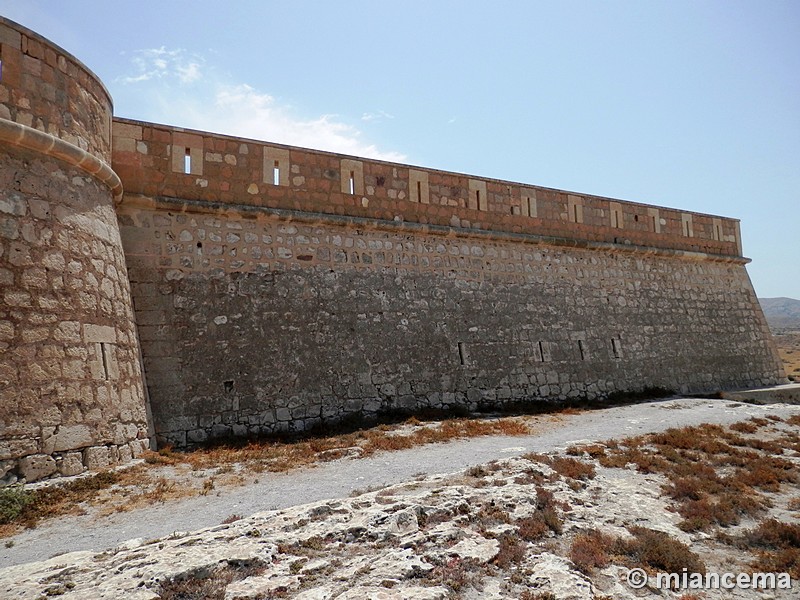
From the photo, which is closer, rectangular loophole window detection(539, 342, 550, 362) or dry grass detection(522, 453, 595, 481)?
dry grass detection(522, 453, 595, 481)

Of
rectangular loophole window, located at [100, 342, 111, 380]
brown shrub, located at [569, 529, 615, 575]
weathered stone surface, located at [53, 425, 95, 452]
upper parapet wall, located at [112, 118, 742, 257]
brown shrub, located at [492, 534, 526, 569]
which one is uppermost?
upper parapet wall, located at [112, 118, 742, 257]

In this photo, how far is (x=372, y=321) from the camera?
1062cm

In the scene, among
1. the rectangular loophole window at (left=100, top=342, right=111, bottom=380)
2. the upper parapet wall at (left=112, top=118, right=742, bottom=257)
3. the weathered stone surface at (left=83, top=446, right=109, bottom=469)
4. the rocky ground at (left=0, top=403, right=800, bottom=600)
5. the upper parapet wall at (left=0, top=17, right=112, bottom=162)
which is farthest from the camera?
the upper parapet wall at (left=112, top=118, right=742, bottom=257)

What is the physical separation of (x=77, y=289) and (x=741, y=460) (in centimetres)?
883

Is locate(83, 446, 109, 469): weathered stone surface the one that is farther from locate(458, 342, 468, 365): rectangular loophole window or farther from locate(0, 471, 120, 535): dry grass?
locate(458, 342, 468, 365): rectangular loophole window

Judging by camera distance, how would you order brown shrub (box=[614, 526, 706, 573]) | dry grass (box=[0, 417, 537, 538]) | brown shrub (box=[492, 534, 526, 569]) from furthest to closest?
dry grass (box=[0, 417, 537, 538])
brown shrub (box=[614, 526, 706, 573])
brown shrub (box=[492, 534, 526, 569])

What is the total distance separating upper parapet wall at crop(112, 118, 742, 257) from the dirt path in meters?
5.25

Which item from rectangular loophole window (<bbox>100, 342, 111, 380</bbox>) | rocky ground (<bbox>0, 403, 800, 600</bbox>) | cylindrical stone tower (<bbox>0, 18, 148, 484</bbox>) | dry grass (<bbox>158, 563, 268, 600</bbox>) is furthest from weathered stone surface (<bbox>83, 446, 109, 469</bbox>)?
dry grass (<bbox>158, 563, 268, 600</bbox>)

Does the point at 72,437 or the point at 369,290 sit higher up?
the point at 369,290

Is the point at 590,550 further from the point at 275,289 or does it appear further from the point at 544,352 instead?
the point at 544,352

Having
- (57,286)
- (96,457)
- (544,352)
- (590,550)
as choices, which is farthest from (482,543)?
(544,352)

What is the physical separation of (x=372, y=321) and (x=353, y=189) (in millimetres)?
2774

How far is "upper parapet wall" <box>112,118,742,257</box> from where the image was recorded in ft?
30.1

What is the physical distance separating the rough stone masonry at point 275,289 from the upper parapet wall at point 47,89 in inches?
1.1
